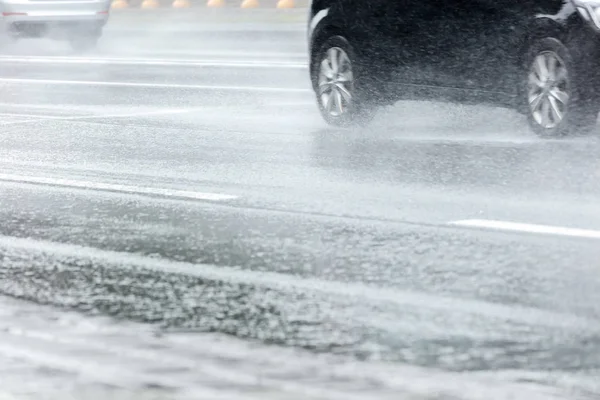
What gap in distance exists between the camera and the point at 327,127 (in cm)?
1229

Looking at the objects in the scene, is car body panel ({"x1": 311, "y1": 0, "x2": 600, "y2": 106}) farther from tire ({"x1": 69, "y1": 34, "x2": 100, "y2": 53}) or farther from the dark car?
tire ({"x1": 69, "y1": 34, "x2": 100, "y2": 53})

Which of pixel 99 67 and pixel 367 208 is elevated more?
pixel 367 208

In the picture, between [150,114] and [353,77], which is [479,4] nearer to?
[353,77]

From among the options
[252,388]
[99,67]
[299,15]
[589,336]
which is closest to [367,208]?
[589,336]

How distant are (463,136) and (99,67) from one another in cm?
990

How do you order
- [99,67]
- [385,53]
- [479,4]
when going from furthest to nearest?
[99,67]
[385,53]
[479,4]

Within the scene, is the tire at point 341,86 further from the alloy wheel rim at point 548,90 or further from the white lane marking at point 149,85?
the white lane marking at point 149,85

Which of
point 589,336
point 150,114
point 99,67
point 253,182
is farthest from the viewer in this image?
point 99,67

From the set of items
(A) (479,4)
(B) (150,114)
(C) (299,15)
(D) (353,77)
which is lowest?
(C) (299,15)

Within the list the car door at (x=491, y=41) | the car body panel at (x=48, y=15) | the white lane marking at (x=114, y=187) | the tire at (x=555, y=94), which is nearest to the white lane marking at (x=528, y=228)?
the white lane marking at (x=114, y=187)

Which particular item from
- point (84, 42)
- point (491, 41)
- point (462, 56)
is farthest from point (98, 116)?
point (84, 42)

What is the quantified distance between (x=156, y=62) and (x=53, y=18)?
3147 mm

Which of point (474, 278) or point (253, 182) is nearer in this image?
point (474, 278)

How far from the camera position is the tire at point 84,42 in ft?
78.6
